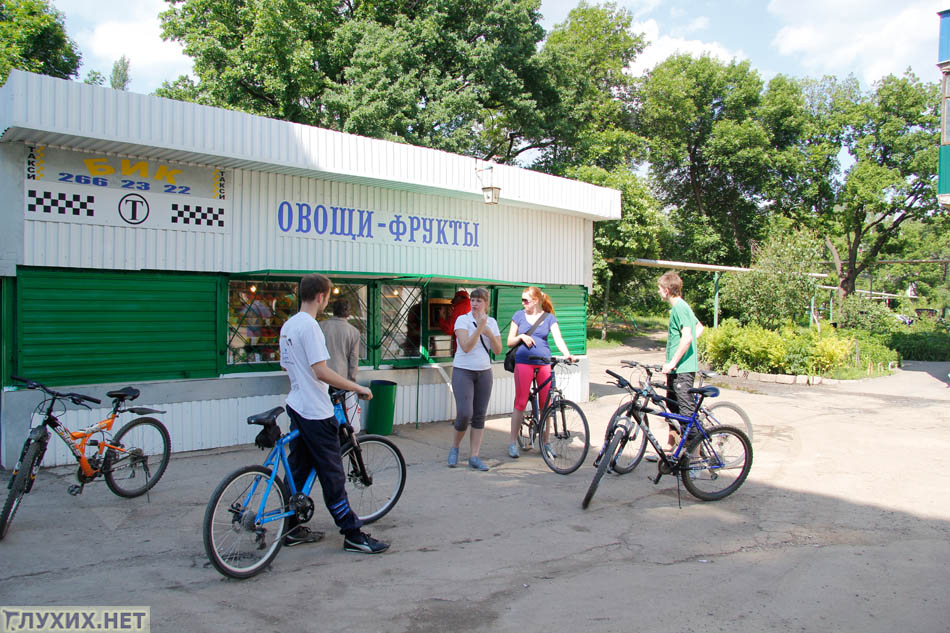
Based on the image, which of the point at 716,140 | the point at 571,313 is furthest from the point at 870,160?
the point at 571,313

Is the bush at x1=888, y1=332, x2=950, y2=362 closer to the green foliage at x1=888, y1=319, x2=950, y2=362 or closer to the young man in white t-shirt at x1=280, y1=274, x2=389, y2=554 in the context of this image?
the green foliage at x1=888, y1=319, x2=950, y2=362

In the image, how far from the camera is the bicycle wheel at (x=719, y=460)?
19.3ft

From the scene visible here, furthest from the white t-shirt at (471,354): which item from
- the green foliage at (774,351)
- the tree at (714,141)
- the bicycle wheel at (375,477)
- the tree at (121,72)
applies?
the tree at (121,72)

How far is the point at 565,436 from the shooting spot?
6.85 metres

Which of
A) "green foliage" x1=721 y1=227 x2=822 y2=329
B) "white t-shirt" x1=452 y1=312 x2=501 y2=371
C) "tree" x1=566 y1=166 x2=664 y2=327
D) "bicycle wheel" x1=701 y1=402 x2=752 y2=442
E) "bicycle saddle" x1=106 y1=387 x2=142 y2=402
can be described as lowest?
"bicycle wheel" x1=701 y1=402 x2=752 y2=442

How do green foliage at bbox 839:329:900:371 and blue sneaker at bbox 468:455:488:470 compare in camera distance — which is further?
green foliage at bbox 839:329:900:371

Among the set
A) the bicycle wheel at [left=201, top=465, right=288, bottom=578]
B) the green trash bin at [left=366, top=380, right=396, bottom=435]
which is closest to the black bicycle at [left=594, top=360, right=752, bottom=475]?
the bicycle wheel at [left=201, top=465, right=288, bottom=578]

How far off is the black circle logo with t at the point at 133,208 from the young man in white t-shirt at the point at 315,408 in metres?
3.80

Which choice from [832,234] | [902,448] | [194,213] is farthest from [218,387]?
[832,234]

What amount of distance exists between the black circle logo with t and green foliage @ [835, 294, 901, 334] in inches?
1115

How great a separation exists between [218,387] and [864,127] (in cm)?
3582

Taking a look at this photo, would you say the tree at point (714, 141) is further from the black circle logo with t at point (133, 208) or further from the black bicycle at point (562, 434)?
the black circle logo with t at point (133, 208)

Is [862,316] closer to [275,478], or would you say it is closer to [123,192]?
[123,192]

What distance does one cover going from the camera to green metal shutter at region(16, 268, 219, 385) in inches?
262
